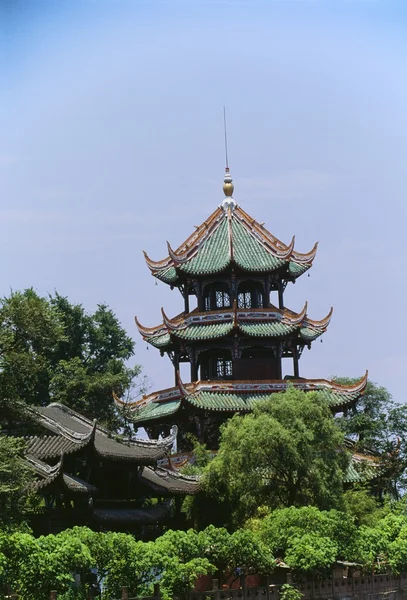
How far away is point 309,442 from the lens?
31.8 m

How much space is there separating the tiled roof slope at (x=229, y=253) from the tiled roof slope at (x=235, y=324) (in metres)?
1.71

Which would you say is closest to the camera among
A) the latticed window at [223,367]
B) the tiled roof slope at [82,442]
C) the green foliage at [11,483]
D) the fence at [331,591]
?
the green foliage at [11,483]

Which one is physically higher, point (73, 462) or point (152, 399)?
point (152, 399)

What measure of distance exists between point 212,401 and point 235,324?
3165 millimetres

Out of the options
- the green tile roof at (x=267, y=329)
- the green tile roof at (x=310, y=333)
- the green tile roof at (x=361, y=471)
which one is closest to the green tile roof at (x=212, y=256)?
the green tile roof at (x=267, y=329)

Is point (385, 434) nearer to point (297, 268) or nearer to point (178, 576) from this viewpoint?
point (297, 268)

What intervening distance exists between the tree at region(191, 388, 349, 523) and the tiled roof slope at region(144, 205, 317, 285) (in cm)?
1161

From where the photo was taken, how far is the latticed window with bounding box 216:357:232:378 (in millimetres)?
44281

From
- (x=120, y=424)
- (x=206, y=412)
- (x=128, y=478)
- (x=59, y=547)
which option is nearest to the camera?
(x=59, y=547)

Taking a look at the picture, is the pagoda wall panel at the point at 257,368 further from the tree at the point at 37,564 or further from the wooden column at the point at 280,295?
the tree at the point at 37,564

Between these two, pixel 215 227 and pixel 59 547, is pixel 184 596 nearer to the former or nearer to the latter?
pixel 59 547

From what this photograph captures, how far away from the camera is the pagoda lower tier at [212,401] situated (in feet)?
132

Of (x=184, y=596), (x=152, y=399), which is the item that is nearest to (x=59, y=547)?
(x=184, y=596)

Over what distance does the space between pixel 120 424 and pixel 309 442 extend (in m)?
16.0
